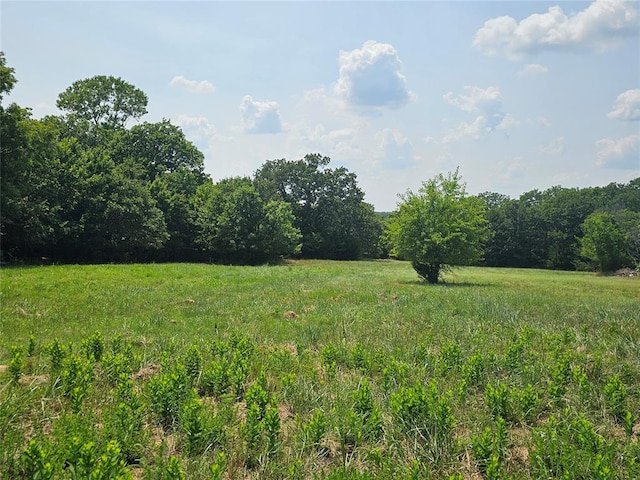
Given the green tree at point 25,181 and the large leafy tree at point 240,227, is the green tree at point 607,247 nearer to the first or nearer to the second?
the large leafy tree at point 240,227

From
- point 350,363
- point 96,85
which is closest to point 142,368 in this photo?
point 350,363

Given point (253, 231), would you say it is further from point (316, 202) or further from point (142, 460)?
point (142, 460)

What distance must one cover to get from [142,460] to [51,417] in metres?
1.52

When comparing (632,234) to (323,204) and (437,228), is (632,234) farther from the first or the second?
(437,228)

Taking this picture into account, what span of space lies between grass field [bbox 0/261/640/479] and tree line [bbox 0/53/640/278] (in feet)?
58.9

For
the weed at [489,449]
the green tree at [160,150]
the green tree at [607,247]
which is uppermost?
the green tree at [160,150]

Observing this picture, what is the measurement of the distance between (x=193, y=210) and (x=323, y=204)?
85.5ft

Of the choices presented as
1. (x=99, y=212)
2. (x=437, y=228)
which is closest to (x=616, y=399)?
(x=437, y=228)

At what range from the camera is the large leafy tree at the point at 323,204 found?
2640 inches

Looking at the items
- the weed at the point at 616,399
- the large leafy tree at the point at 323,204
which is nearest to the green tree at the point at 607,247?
the large leafy tree at the point at 323,204

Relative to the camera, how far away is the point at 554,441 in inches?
178

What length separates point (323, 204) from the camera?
2704 inches

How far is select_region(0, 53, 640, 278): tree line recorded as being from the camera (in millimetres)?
26953

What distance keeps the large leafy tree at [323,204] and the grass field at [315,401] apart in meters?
56.5
